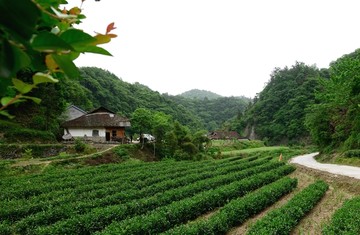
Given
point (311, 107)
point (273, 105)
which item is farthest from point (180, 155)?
point (273, 105)

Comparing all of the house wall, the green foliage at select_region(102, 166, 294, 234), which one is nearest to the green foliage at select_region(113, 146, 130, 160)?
the house wall

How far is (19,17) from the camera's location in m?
0.64

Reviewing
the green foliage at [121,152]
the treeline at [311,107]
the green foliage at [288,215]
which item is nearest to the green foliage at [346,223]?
the green foliage at [288,215]

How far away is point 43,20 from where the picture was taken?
860 mm

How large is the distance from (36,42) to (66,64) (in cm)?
12

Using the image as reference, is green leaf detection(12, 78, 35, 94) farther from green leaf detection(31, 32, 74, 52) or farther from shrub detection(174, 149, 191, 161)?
shrub detection(174, 149, 191, 161)

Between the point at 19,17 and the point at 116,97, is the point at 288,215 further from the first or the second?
the point at 116,97

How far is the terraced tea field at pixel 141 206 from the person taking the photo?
8.88m

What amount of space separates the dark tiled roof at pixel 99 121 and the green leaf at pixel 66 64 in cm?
3320

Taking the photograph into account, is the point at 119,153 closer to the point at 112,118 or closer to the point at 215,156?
the point at 112,118

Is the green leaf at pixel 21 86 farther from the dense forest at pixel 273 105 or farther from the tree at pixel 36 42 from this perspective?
the dense forest at pixel 273 105

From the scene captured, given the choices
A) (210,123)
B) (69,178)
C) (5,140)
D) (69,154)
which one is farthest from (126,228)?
(210,123)

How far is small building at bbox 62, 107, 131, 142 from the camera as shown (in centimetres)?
3306

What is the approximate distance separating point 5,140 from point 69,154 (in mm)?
5715
